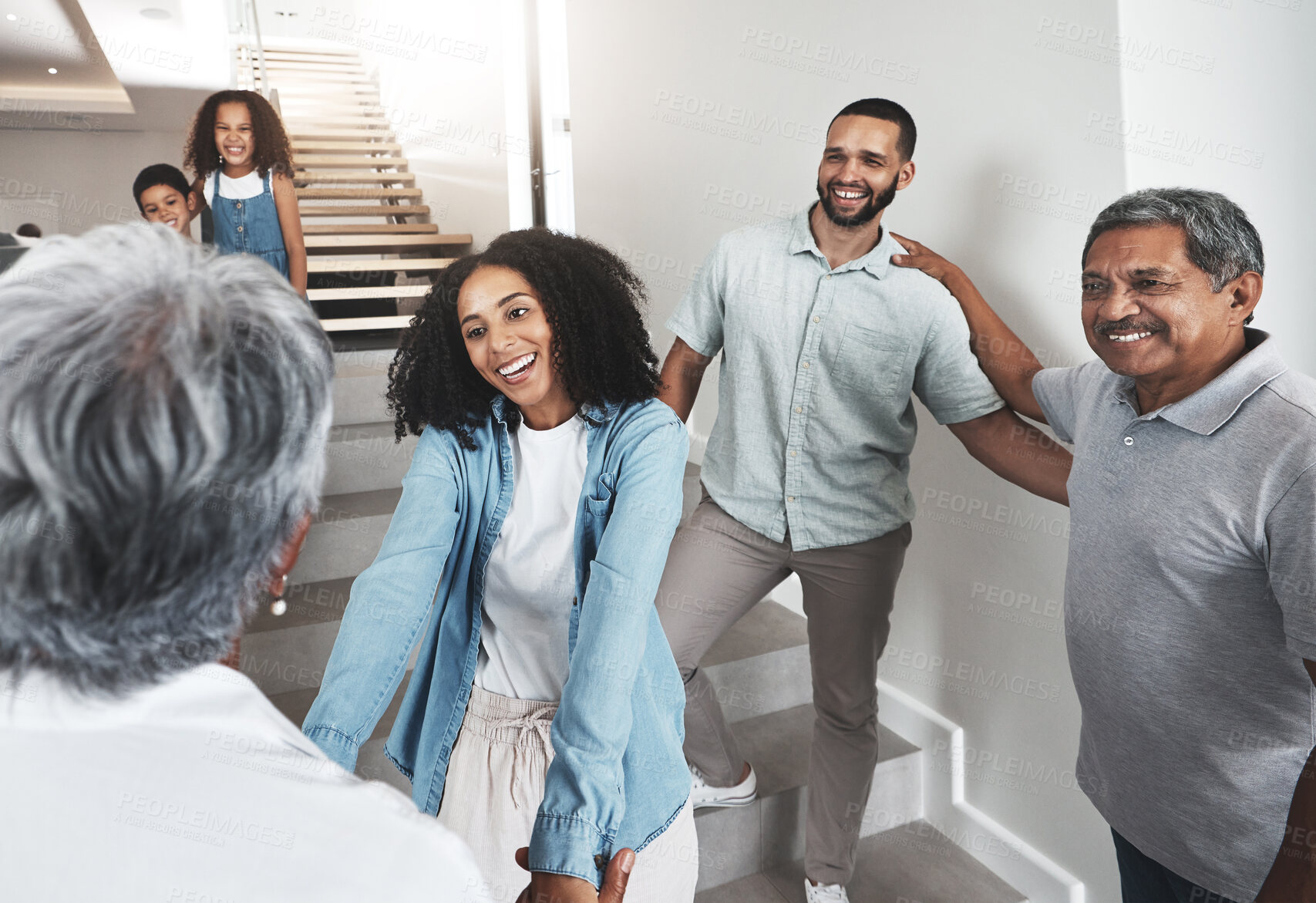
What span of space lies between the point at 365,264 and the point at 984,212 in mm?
3462

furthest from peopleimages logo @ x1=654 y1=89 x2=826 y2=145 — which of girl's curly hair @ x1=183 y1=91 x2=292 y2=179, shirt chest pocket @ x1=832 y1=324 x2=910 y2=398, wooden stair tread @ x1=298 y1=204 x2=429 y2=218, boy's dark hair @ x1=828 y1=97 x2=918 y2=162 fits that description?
wooden stair tread @ x1=298 y1=204 x2=429 y2=218

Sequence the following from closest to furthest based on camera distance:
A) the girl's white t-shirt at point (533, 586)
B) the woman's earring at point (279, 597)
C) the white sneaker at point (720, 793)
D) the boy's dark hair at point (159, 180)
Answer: the woman's earring at point (279, 597), the girl's white t-shirt at point (533, 586), the white sneaker at point (720, 793), the boy's dark hair at point (159, 180)

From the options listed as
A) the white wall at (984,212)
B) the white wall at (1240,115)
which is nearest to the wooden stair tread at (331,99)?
the white wall at (984,212)

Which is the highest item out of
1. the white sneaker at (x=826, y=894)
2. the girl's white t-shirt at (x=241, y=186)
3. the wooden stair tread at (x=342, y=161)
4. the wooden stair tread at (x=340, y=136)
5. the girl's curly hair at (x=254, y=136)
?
the wooden stair tread at (x=340, y=136)

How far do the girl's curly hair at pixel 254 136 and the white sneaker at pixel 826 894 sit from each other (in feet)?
8.34

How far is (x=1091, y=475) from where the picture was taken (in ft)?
4.06

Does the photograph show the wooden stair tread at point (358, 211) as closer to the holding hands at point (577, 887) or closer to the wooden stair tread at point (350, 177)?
the wooden stair tread at point (350, 177)

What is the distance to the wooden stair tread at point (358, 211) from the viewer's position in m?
5.38

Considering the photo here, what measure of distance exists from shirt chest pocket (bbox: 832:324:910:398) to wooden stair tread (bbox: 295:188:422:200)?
463cm

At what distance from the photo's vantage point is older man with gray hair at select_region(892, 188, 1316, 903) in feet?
3.29

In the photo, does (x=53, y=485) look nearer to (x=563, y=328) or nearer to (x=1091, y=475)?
(x=563, y=328)

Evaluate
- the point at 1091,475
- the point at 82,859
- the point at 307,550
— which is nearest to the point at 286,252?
the point at 307,550

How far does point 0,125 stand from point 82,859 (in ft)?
33.6

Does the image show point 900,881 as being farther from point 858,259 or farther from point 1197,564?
point 858,259
